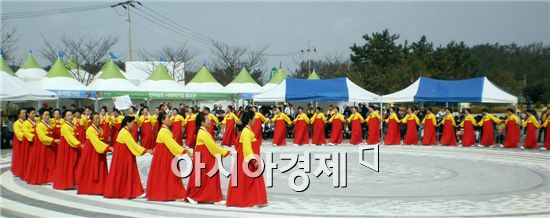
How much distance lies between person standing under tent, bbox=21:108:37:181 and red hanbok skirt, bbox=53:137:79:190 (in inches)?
62.2

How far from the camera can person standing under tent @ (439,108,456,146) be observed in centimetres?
2150

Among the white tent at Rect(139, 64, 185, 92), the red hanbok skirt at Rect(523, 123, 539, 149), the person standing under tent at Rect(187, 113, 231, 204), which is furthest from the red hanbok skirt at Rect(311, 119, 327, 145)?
the person standing under tent at Rect(187, 113, 231, 204)

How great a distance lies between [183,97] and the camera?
29688 mm

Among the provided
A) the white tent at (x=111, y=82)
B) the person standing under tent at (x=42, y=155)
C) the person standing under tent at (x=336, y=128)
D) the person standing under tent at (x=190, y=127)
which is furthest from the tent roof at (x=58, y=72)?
the person standing under tent at (x=42, y=155)

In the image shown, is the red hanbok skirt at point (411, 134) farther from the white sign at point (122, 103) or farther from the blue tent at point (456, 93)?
the white sign at point (122, 103)

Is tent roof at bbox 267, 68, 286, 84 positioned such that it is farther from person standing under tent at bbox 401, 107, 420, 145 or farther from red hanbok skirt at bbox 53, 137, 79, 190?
red hanbok skirt at bbox 53, 137, 79, 190

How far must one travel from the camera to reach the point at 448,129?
21.7m

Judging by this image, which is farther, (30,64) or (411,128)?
(30,64)

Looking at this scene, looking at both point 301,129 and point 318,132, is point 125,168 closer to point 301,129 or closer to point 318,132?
point 301,129

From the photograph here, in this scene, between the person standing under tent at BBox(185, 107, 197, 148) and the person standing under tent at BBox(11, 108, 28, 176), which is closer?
the person standing under tent at BBox(11, 108, 28, 176)

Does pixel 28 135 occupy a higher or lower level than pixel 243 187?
higher

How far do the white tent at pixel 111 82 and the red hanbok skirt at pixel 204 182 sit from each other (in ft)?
66.0

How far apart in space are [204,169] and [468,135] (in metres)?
15.4

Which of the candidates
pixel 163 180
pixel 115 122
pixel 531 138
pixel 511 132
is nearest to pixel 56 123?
pixel 163 180
